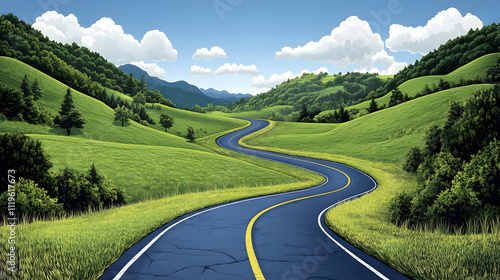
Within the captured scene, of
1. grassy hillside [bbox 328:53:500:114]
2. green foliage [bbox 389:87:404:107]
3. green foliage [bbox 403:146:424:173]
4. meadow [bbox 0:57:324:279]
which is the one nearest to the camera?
meadow [bbox 0:57:324:279]

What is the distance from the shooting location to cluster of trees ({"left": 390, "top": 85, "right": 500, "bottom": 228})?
11180 mm

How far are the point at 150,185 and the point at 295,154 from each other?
3538cm

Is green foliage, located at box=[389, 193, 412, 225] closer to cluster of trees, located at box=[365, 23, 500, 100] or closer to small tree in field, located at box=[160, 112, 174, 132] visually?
small tree in field, located at box=[160, 112, 174, 132]

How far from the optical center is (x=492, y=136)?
39.6 ft

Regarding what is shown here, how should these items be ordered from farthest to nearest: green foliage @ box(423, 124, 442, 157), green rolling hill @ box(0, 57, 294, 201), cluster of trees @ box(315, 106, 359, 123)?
cluster of trees @ box(315, 106, 359, 123)
green rolling hill @ box(0, 57, 294, 201)
green foliage @ box(423, 124, 442, 157)

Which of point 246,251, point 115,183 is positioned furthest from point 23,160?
point 246,251

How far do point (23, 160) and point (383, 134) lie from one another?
198 feet

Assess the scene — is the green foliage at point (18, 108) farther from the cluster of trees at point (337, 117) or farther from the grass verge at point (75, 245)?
the cluster of trees at point (337, 117)

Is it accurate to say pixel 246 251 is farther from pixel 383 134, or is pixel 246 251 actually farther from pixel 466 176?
pixel 383 134

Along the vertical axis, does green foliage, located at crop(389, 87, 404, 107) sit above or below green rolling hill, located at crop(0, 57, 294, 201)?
above

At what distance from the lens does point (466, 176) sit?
11.7 m

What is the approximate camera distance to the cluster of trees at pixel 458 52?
114125mm

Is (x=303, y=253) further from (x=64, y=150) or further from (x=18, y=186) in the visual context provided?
(x=64, y=150)

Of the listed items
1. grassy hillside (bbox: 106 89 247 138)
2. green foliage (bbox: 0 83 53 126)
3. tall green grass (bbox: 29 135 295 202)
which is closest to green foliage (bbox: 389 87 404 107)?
grassy hillside (bbox: 106 89 247 138)
